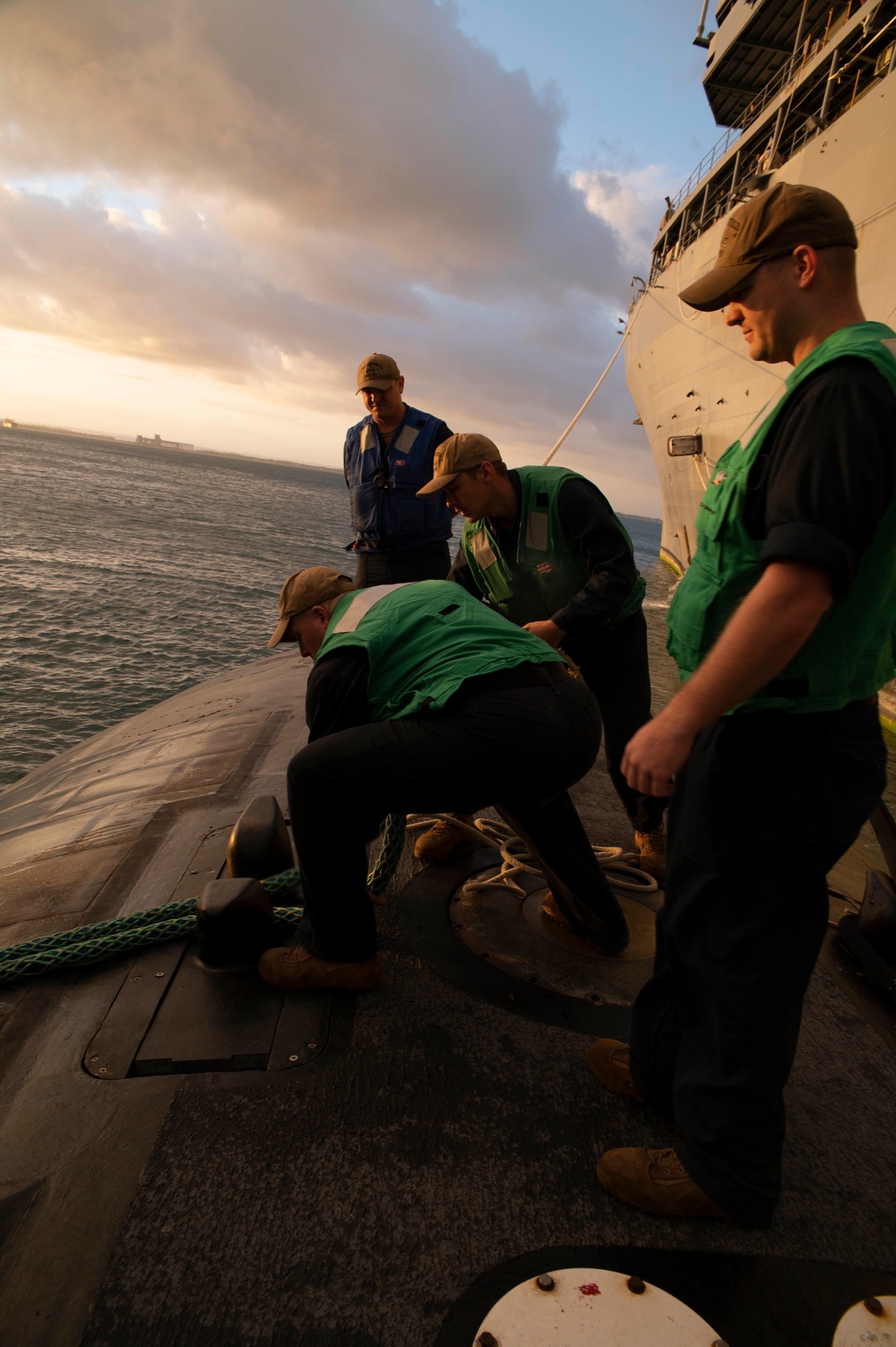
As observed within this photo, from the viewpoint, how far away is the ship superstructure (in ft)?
36.8

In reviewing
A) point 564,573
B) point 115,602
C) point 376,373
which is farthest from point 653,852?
point 115,602

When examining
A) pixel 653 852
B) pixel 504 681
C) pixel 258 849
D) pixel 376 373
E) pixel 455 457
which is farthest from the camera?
pixel 376 373

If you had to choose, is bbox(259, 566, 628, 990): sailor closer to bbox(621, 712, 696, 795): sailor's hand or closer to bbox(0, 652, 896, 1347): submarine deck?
bbox(0, 652, 896, 1347): submarine deck

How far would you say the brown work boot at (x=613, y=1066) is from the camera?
2227mm

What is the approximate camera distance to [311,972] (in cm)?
256

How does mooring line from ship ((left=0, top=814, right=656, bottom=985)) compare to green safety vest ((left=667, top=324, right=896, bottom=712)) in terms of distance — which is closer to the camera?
green safety vest ((left=667, top=324, right=896, bottom=712))

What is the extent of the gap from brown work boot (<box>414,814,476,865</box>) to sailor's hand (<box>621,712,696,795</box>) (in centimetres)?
210

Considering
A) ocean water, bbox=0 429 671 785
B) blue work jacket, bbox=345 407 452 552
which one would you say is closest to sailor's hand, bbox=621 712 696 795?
blue work jacket, bbox=345 407 452 552

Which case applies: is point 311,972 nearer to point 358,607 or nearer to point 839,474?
point 358,607

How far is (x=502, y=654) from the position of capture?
94.4 inches

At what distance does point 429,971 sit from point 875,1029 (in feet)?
5.55

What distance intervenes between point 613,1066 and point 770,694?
1368 millimetres

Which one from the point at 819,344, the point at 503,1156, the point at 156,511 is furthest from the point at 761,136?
the point at 156,511

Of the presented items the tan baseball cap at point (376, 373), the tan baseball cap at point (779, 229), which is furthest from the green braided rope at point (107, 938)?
the tan baseball cap at point (376, 373)
